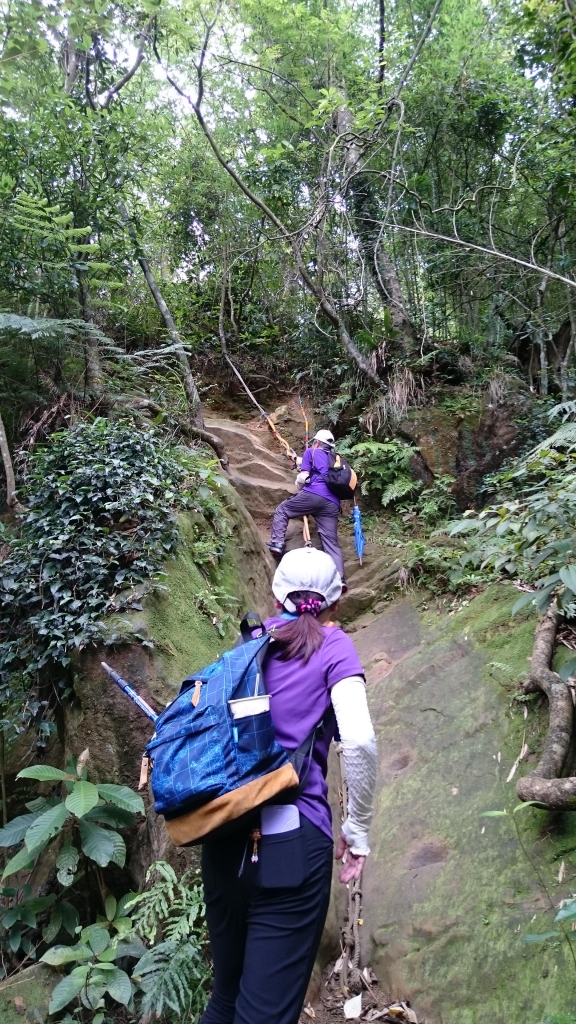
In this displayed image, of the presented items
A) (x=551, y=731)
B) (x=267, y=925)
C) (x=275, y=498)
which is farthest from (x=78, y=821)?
(x=275, y=498)

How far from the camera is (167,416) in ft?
24.6

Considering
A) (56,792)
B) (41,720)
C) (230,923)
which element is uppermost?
(230,923)

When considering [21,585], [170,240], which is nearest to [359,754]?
[21,585]

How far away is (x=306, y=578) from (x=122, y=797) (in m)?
1.88

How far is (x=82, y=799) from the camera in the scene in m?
3.01

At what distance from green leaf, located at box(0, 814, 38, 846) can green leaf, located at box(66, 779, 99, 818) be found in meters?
0.36

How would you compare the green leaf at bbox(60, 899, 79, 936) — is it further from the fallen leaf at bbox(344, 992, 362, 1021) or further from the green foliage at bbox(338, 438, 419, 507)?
the green foliage at bbox(338, 438, 419, 507)

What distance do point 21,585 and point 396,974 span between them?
3453 mm

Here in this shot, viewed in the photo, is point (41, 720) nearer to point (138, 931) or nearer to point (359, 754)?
point (138, 931)

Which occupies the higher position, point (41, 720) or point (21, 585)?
point (21, 585)

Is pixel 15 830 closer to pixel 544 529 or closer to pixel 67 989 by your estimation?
pixel 67 989

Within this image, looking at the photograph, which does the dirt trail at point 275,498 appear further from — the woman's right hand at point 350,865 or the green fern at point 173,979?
the woman's right hand at point 350,865

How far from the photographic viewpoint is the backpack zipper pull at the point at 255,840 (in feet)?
6.25

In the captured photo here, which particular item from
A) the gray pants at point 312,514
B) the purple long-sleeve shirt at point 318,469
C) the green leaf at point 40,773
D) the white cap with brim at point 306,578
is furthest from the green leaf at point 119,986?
the purple long-sleeve shirt at point 318,469
